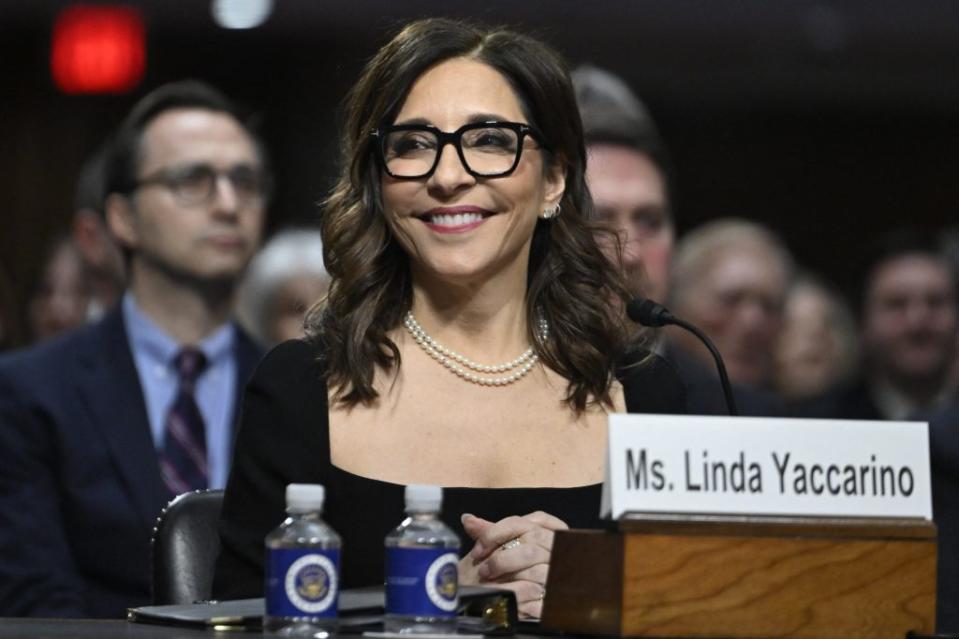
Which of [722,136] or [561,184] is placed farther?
[722,136]

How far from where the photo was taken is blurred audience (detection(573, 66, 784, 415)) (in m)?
4.30

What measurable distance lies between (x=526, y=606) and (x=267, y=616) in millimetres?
526

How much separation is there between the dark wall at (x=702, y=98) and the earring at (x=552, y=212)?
183 inches

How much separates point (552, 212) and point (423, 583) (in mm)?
1191

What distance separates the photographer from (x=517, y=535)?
7.95 feet

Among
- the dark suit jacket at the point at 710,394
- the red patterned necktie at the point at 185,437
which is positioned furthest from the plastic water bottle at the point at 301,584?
the red patterned necktie at the point at 185,437

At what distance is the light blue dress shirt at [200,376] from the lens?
4.50 meters

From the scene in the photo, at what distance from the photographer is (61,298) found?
6828 millimetres

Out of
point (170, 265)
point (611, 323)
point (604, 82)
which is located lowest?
point (611, 323)

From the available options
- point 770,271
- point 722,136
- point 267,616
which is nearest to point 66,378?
point 267,616

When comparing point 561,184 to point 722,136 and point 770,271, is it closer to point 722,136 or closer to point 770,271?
point 770,271

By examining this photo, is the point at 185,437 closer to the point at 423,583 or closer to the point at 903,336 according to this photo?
the point at 423,583

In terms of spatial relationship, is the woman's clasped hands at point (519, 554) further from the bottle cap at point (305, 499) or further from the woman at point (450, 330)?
the bottle cap at point (305, 499)

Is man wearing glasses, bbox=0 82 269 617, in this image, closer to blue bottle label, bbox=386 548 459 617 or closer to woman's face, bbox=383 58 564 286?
woman's face, bbox=383 58 564 286
